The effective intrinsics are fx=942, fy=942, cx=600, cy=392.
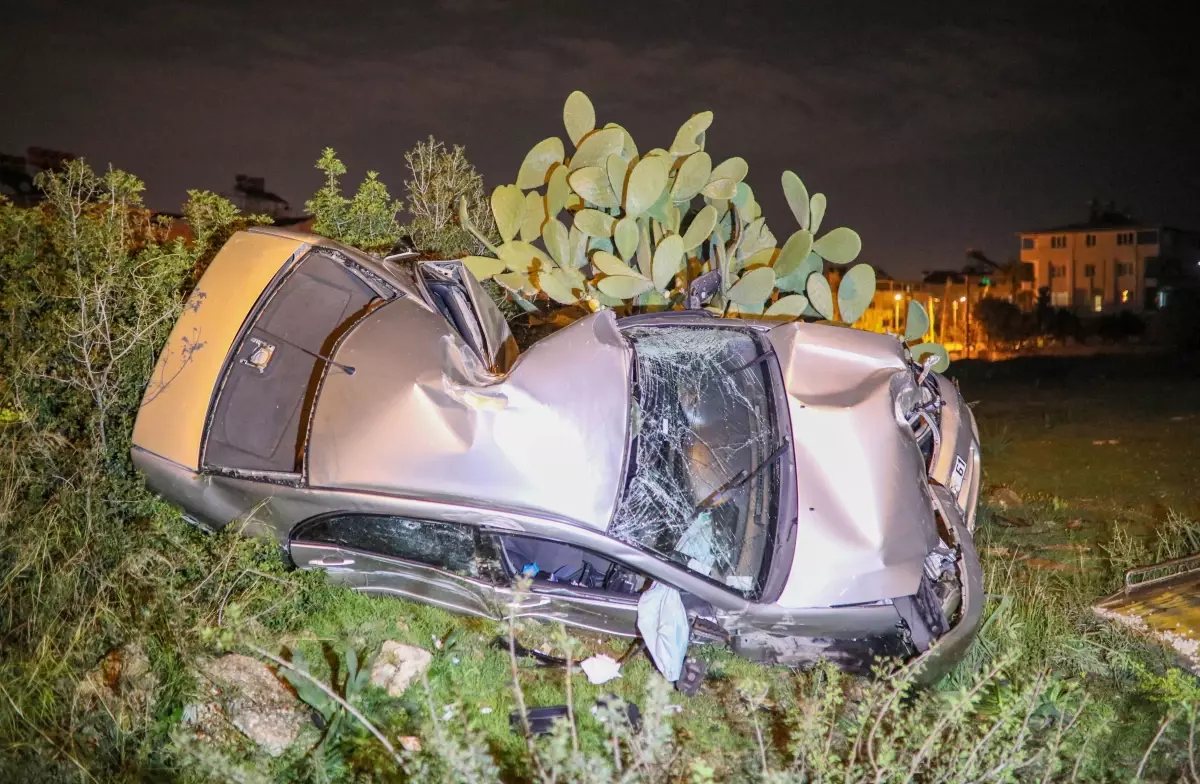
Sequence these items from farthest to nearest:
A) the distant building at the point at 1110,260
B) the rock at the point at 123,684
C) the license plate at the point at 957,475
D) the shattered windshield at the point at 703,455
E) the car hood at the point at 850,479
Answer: the distant building at the point at 1110,260, the license plate at the point at 957,475, the shattered windshield at the point at 703,455, the car hood at the point at 850,479, the rock at the point at 123,684

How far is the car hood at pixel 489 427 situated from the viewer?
3.76m

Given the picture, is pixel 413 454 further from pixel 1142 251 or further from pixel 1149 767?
pixel 1142 251

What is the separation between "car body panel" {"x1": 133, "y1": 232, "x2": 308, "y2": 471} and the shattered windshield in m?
1.84

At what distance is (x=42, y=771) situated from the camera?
3.13 metres

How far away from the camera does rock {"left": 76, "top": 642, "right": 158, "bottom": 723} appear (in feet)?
11.4

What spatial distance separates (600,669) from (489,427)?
4.00 feet

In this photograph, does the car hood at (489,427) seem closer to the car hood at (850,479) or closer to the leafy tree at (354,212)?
the car hood at (850,479)

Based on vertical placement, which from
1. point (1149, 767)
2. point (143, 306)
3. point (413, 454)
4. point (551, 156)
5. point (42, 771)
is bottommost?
point (1149, 767)

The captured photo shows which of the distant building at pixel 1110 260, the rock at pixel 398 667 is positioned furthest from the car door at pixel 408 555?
the distant building at pixel 1110 260

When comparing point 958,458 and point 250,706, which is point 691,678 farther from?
point 958,458

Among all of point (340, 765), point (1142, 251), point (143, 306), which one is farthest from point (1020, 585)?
point (1142, 251)

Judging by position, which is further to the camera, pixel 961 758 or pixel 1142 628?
pixel 1142 628

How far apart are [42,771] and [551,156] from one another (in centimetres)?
471

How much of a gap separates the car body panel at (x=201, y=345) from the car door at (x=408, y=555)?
689 mm
